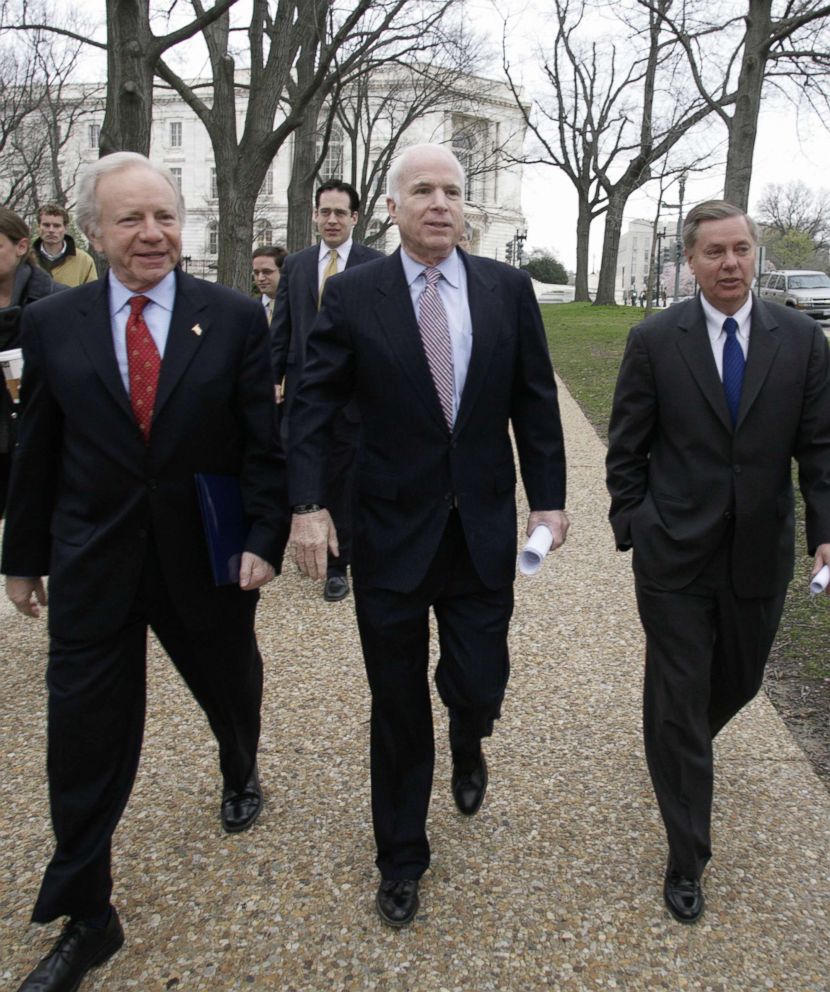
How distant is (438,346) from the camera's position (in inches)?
113

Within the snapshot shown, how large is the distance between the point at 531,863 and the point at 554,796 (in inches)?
17.3

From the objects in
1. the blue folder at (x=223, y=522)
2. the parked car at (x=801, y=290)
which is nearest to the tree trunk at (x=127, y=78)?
the blue folder at (x=223, y=522)

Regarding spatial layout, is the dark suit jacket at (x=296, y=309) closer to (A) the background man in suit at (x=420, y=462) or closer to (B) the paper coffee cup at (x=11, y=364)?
(B) the paper coffee cup at (x=11, y=364)

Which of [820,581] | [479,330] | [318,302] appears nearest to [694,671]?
[820,581]

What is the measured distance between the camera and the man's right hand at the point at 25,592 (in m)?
2.80

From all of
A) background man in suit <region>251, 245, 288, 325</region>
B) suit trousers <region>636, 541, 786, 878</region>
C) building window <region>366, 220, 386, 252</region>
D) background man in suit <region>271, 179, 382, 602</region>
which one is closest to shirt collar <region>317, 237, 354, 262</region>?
background man in suit <region>271, 179, 382, 602</region>

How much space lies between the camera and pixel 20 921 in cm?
284

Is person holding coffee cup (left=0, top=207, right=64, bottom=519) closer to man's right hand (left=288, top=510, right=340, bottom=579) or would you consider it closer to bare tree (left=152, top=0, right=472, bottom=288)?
man's right hand (left=288, top=510, right=340, bottom=579)

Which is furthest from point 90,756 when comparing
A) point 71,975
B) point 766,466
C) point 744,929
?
point 766,466

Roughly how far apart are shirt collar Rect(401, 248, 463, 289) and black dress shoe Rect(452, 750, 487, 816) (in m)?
1.58

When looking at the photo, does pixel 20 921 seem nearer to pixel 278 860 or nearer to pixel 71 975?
pixel 71 975

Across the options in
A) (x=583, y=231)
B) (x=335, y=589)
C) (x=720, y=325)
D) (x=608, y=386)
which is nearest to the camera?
(x=720, y=325)

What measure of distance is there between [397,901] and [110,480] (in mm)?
1430

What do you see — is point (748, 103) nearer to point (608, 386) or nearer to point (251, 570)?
point (608, 386)
